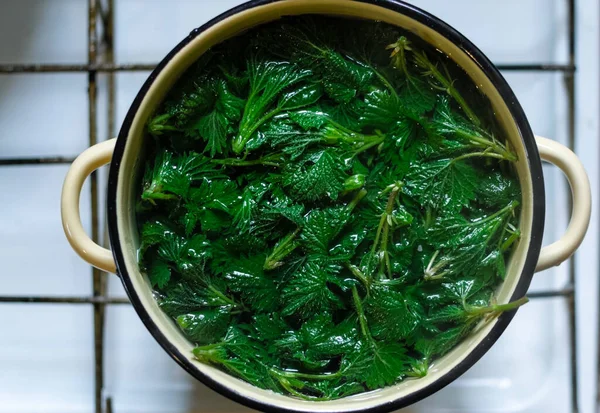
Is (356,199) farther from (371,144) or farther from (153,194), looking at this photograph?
(153,194)

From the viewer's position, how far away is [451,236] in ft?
2.12

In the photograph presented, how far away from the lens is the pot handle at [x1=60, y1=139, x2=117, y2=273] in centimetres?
59

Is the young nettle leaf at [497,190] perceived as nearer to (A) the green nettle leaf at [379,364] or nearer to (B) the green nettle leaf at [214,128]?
(A) the green nettle leaf at [379,364]

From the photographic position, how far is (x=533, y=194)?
590mm

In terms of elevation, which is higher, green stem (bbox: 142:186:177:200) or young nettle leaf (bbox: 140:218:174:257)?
green stem (bbox: 142:186:177:200)

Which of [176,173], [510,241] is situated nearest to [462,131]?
[510,241]

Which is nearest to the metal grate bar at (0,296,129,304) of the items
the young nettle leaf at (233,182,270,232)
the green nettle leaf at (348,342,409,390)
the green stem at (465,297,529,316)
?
the young nettle leaf at (233,182,270,232)

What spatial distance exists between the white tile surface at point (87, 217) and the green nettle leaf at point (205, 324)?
0.18 metres

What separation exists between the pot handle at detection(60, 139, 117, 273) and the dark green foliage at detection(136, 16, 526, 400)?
52 mm

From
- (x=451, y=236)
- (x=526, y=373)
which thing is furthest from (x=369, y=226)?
(x=526, y=373)

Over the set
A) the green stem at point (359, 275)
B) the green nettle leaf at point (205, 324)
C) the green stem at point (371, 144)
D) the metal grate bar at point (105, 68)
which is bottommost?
the green nettle leaf at point (205, 324)

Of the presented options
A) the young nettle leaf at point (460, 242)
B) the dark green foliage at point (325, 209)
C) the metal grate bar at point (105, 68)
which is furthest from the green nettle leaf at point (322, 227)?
the metal grate bar at point (105, 68)

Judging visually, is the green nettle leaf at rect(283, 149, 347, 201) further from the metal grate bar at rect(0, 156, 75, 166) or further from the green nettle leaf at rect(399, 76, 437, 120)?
the metal grate bar at rect(0, 156, 75, 166)

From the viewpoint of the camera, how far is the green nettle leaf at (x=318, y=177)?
635 mm
